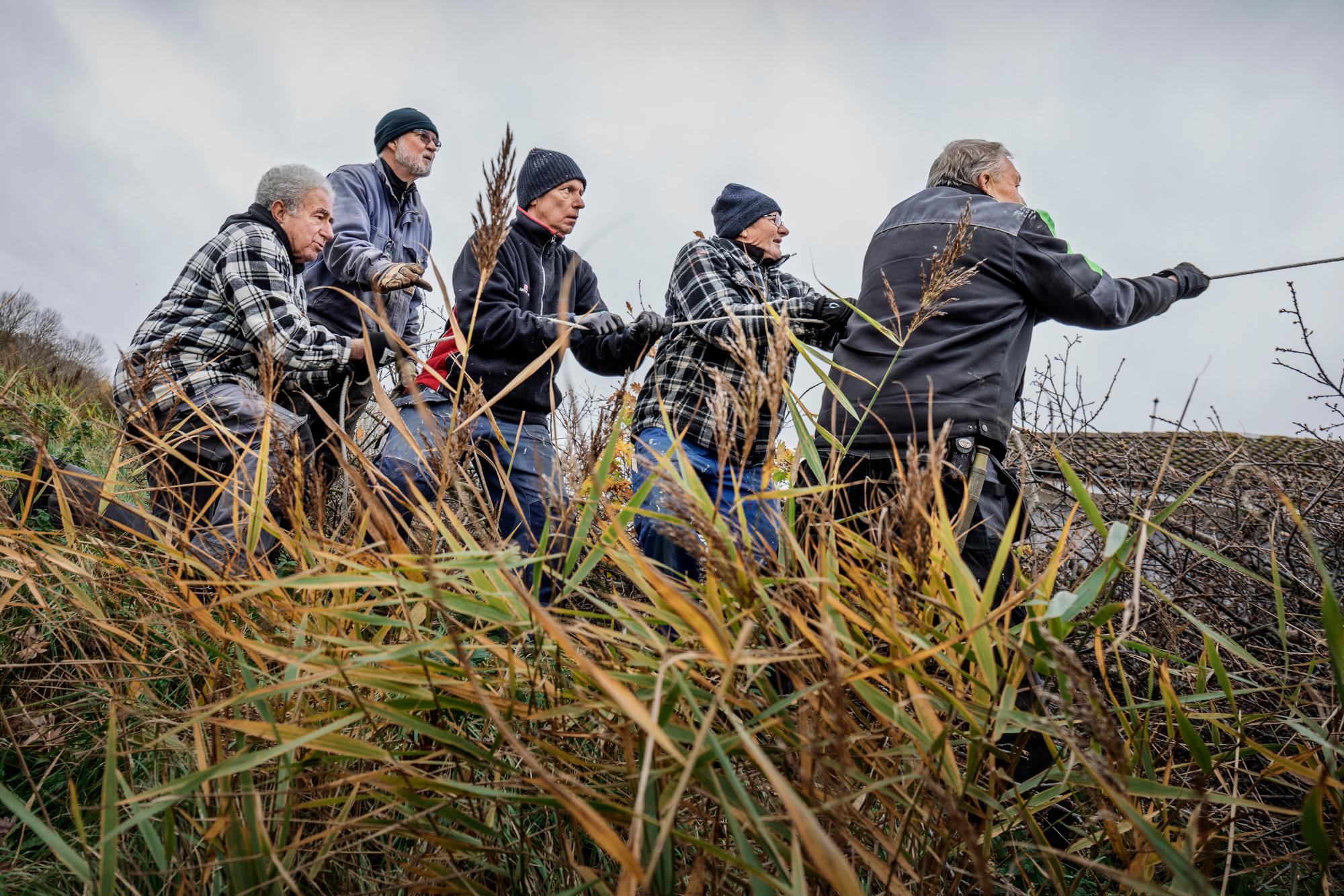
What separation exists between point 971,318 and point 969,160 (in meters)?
0.71

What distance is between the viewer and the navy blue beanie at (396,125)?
4.21m

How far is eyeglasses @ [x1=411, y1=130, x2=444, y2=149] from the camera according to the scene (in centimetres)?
423

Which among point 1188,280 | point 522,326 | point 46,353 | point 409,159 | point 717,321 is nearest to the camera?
point 1188,280

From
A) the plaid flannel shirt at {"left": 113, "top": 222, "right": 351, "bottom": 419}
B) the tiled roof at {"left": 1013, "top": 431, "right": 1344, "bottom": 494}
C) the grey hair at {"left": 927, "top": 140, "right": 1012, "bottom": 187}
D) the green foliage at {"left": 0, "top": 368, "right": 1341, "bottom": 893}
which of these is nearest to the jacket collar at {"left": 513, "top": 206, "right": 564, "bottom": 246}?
the plaid flannel shirt at {"left": 113, "top": 222, "right": 351, "bottom": 419}

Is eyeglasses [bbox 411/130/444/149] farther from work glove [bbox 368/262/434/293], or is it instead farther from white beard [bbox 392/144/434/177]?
work glove [bbox 368/262/434/293]

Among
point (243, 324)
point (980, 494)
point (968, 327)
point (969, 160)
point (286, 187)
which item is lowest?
point (980, 494)

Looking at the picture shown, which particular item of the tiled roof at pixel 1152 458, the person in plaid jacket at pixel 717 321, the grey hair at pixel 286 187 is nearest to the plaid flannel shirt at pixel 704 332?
the person in plaid jacket at pixel 717 321

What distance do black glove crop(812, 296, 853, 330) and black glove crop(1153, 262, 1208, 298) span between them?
1071 mm

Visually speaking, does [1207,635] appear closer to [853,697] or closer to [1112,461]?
[853,697]

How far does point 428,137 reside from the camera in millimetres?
4270

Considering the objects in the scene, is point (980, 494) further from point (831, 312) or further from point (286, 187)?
point (286, 187)

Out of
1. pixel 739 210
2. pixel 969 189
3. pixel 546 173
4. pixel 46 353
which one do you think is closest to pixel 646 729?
pixel 969 189

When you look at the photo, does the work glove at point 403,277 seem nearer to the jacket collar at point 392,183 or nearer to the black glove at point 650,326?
the black glove at point 650,326

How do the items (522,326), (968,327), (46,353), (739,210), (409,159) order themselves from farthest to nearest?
(46,353) < (409,159) < (739,210) < (522,326) < (968,327)
